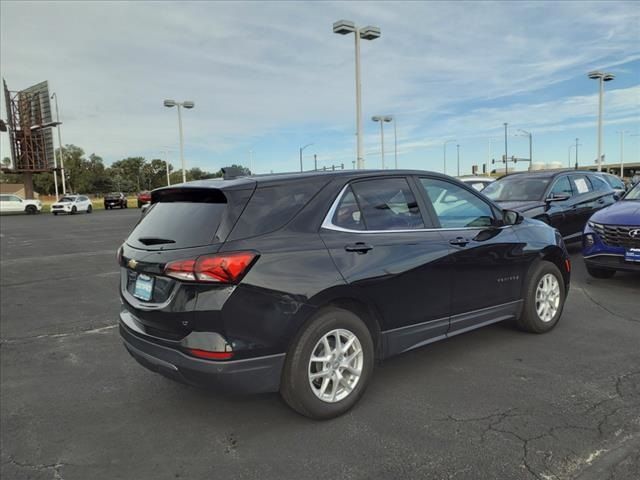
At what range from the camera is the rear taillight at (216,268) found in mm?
2945

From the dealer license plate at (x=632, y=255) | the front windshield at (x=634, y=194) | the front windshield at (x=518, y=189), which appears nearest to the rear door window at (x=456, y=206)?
the dealer license plate at (x=632, y=255)

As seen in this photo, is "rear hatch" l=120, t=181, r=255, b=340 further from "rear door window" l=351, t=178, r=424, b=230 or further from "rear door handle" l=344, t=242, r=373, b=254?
"rear door window" l=351, t=178, r=424, b=230

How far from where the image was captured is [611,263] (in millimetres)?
6852

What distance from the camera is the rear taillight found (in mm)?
2945

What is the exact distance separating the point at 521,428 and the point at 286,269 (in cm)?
178

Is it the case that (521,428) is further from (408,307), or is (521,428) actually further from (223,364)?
(223,364)

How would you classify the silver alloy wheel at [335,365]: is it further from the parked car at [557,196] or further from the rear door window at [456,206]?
the parked car at [557,196]

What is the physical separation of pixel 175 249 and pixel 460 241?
2280 mm

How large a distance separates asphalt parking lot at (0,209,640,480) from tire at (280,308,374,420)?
0.13 metres

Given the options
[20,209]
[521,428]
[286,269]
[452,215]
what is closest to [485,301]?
[452,215]

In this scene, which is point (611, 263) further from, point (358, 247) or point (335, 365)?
point (335, 365)

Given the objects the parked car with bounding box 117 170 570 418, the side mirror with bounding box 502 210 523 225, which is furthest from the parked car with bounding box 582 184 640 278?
the parked car with bounding box 117 170 570 418

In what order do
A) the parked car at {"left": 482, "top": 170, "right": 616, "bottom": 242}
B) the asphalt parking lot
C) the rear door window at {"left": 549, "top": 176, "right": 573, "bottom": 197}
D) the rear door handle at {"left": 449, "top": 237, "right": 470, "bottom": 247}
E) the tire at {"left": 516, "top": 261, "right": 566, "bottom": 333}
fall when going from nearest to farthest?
1. the asphalt parking lot
2. the rear door handle at {"left": 449, "top": 237, "right": 470, "bottom": 247}
3. the tire at {"left": 516, "top": 261, "right": 566, "bottom": 333}
4. the parked car at {"left": 482, "top": 170, "right": 616, "bottom": 242}
5. the rear door window at {"left": 549, "top": 176, "right": 573, "bottom": 197}

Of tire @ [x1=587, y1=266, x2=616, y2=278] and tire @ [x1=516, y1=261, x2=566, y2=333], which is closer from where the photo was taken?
tire @ [x1=516, y1=261, x2=566, y2=333]
